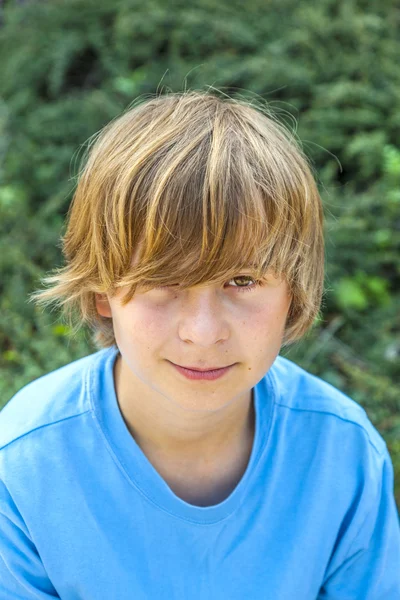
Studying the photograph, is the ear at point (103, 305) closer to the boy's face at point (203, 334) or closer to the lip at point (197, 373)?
the boy's face at point (203, 334)

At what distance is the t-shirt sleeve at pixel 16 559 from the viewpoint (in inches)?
61.1

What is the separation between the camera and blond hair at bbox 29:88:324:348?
4.37 feet

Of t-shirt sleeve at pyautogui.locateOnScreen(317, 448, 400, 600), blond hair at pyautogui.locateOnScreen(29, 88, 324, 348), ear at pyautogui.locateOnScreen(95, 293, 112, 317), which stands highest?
blond hair at pyautogui.locateOnScreen(29, 88, 324, 348)

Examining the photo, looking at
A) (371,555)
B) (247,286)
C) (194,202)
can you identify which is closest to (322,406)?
(371,555)

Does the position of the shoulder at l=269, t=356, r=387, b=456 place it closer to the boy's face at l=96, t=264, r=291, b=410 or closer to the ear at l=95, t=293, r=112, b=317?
the boy's face at l=96, t=264, r=291, b=410

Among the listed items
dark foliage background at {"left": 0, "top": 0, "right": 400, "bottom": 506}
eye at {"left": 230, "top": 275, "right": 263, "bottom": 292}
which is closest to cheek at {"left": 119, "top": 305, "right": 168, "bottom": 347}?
eye at {"left": 230, "top": 275, "right": 263, "bottom": 292}

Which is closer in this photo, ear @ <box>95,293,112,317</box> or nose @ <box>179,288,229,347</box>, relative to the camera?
nose @ <box>179,288,229,347</box>

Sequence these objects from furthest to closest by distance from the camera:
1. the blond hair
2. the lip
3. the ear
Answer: the ear < the lip < the blond hair

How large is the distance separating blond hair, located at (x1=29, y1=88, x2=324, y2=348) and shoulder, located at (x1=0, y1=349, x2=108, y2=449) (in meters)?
0.24

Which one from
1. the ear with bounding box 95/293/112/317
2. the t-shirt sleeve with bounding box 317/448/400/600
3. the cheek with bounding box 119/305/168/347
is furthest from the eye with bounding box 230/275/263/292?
the t-shirt sleeve with bounding box 317/448/400/600

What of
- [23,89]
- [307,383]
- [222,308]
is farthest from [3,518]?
[23,89]

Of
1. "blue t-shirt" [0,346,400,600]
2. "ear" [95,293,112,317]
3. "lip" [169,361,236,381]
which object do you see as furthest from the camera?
"ear" [95,293,112,317]

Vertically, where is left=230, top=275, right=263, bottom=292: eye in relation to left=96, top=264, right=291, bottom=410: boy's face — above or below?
above

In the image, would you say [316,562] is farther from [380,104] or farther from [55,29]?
[55,29]
